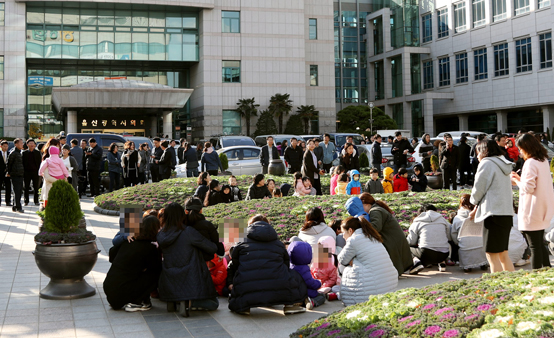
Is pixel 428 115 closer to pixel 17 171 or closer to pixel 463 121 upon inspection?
pixel 463 121

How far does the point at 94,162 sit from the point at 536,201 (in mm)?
16038

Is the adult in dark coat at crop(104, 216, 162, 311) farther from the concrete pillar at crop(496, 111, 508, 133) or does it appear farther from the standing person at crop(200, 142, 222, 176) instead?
the concrete pillar at crop(496, 111, 508, 133)

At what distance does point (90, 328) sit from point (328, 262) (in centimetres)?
347

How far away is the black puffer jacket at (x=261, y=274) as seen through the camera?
6953mm

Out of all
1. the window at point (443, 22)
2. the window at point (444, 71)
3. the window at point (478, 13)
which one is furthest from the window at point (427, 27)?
the window at point (478, 13)

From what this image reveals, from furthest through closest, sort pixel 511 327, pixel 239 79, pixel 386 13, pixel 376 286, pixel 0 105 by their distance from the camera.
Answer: pixel 386 13
pixel 239 79
pixel 0 105
pixel 376 286
pixel 511 327

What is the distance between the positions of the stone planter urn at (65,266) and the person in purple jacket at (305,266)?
9.13 ft

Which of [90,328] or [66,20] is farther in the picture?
[66,20]

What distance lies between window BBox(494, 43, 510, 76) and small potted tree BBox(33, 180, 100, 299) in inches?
1924

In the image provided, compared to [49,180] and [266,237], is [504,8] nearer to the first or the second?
[49,180]

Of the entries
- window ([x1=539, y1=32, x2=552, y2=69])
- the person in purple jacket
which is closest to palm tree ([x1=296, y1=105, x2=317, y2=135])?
window ([x1=539, y1=32, x2=552, y2=69])

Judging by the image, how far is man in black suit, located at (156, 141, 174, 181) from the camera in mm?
20484

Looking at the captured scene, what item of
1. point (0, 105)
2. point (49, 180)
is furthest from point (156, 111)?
point (49, 180)

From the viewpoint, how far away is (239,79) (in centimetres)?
5106
